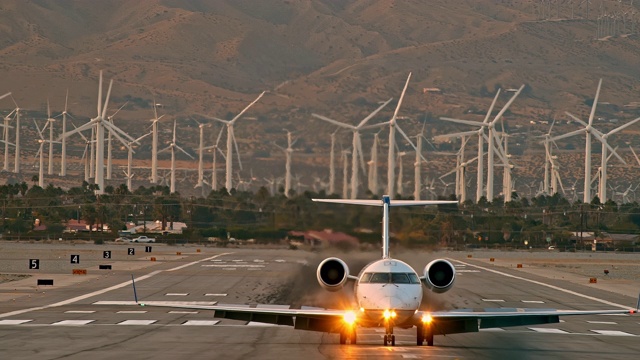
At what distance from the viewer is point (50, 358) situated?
39875 millimetres

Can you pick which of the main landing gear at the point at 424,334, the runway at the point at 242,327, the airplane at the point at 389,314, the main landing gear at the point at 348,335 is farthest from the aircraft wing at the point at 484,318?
the main landing gear at the point at 348,335

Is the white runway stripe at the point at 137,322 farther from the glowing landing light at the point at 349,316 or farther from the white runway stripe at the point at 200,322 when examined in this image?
the glowing landing light at the point at 349,316

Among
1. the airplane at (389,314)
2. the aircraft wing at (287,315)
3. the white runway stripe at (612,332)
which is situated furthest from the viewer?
the white runway stripe at (612,332)

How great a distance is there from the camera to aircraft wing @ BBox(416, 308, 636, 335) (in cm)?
4447

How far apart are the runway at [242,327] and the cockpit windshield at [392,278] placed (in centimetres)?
225

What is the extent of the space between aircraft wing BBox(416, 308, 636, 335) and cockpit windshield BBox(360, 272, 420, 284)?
3.92 ft

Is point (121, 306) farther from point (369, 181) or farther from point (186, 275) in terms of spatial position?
point (186, 275)

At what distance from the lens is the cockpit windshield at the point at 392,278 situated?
44188 millimetres

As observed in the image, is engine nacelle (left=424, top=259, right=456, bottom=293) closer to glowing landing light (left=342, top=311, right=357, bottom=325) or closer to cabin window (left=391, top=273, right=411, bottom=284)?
cabin window (left=391, top=273, right=411, bottom=284)

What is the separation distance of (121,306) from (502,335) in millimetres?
22595

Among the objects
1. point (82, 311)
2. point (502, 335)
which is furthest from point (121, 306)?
point (502, 335)

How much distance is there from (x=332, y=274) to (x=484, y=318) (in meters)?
5.75

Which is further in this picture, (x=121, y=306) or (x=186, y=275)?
(x=186, y=275)

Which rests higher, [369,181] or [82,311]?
[369,181]
